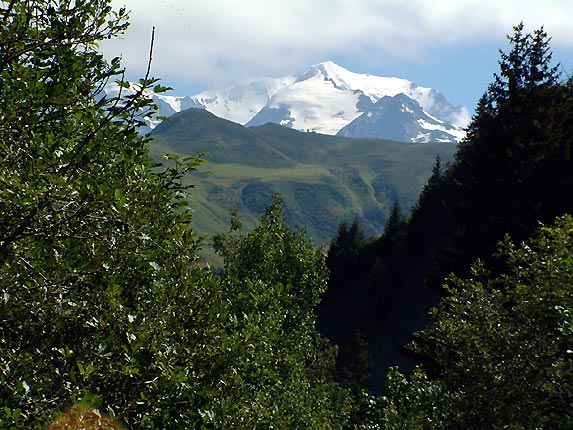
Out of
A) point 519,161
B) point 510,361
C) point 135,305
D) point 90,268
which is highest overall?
point 519,161

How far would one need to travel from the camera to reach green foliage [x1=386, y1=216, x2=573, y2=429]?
1226 cm

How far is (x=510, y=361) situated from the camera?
1318 cm

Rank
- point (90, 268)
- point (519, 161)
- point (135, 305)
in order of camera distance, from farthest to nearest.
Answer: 1. point (519, 161)
2. point (135, 305)
3. point (90, 268)

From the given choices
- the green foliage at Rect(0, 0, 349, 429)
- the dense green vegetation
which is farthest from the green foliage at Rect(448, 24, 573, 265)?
the green foliage at Rect(0, 0, 349, 429)

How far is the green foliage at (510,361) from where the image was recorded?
1226 cm

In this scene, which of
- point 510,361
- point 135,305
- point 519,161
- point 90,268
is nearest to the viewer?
point 90,268

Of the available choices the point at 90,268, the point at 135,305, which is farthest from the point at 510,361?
the point at 90,268

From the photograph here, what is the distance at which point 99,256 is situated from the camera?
28.8ft

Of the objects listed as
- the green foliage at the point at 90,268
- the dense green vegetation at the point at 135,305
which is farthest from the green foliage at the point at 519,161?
the green foliage at the point at 90,268

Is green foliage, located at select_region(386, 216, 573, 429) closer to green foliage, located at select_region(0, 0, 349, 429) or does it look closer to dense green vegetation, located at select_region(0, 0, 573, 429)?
dense green vegetation, located at select_region(0, 0, 573, 429)

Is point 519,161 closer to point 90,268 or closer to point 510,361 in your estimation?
point 510,361

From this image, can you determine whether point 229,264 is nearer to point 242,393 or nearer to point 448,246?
point 242,393

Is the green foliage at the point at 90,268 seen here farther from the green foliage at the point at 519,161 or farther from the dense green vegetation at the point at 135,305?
the green foliage at the point at 519,161

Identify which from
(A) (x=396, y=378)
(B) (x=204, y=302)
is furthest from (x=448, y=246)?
(B) (x=204, y=302)
